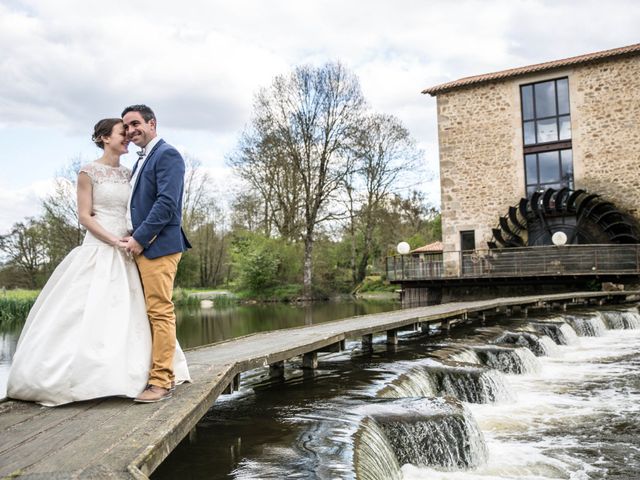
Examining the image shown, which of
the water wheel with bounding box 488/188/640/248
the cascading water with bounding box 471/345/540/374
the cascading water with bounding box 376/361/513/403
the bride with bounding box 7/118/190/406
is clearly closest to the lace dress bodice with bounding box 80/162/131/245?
the bride with bounding box 7/118/190/406

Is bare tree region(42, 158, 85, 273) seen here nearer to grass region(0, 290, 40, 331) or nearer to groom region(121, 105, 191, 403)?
grass region(0, 290, 40, 331)

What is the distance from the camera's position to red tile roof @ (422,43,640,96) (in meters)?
20.7

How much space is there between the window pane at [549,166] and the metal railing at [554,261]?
3242 millimetres

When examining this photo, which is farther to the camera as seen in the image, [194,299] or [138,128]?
[194,299]

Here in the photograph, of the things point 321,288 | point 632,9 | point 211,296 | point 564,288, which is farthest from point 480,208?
point 211,296

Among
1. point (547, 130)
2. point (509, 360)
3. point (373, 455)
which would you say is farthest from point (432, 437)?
point (547, 130)

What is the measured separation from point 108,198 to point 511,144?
67.4ft

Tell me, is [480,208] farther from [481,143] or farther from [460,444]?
[460,444]

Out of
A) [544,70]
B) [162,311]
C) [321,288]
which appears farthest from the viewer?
[321,288]

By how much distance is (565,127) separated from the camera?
71.8 ft

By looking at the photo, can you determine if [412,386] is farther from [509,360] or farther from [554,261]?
[554,261]

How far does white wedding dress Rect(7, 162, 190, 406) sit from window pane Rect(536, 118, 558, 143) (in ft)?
67.8

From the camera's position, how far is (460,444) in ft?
15.6

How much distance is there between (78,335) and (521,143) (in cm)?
2095
